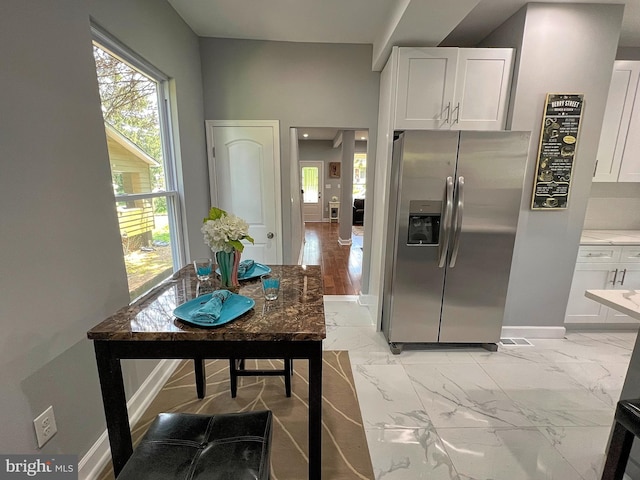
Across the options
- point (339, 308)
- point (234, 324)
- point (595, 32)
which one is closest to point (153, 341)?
point (234, 324)

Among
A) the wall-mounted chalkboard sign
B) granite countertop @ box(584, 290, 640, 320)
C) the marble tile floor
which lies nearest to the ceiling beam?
the wall-mounted chalkboard sign

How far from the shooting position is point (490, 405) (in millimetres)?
1898

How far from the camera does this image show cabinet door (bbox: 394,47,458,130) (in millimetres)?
2264

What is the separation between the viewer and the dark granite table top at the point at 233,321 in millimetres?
1059

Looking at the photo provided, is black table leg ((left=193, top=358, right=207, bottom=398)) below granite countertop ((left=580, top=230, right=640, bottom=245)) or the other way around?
below

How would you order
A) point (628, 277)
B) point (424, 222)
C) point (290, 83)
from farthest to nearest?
point (290, 83) → point (628, 277) → point (424, 222)

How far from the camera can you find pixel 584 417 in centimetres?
181

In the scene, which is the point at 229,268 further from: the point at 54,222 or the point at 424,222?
the point at 424,222

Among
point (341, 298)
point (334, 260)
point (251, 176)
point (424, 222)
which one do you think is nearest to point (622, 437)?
point (424, 222)

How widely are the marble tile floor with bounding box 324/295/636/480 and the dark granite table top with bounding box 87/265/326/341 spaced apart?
0.98 metres

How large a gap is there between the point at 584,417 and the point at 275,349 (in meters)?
2.13

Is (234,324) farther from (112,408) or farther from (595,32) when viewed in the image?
(595,32)

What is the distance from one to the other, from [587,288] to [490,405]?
5.76 feet

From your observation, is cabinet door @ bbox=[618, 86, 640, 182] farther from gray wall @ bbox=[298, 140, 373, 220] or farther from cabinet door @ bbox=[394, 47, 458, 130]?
gray wall @ bbox=[298, 140, 373, 220]
